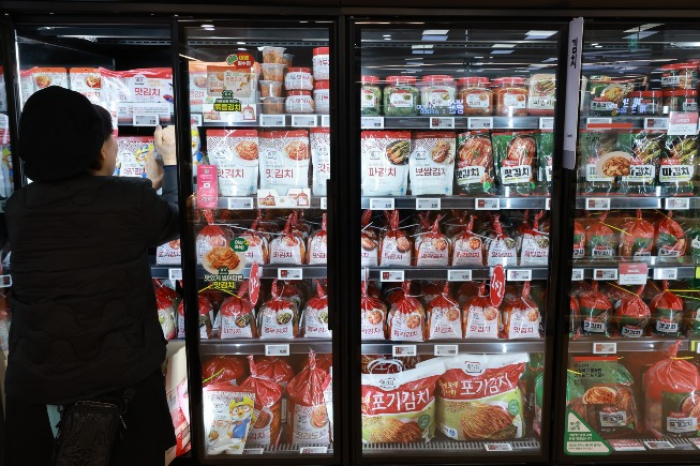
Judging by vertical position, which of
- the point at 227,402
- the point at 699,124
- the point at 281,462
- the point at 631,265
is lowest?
the point at 281,462

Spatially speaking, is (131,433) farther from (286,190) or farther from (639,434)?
(639,434)

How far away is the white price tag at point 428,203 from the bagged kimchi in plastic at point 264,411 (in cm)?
99

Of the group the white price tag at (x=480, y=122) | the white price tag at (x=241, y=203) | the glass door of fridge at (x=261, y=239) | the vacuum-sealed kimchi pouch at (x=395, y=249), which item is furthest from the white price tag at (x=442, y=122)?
the white price tag at (x=241, y=203)

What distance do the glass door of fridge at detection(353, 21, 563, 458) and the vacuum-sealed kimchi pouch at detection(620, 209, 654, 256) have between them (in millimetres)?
346

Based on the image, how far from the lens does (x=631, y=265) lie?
220cm

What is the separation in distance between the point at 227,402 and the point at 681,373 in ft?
6.43

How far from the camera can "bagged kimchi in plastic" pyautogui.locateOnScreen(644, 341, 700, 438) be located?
7.59 ft

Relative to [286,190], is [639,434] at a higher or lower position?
lower

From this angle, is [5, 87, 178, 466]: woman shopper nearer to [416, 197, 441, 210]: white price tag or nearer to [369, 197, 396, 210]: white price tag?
[369, 197, 396, 210]: white price tag

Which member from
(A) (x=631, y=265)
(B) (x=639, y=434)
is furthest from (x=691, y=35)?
→ (B) (x=639, y=434)

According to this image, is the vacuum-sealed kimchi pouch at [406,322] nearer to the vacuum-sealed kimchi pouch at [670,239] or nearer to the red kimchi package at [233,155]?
the red kimchi package at [233,155]

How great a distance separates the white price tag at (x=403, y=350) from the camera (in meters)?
2.25

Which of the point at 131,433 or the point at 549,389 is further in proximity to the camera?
the point at 549,389

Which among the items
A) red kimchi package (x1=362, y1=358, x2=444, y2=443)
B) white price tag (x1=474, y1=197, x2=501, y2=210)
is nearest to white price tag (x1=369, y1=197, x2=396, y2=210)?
white price tag (x1=474, y1=197, x2=501, y2=210)
